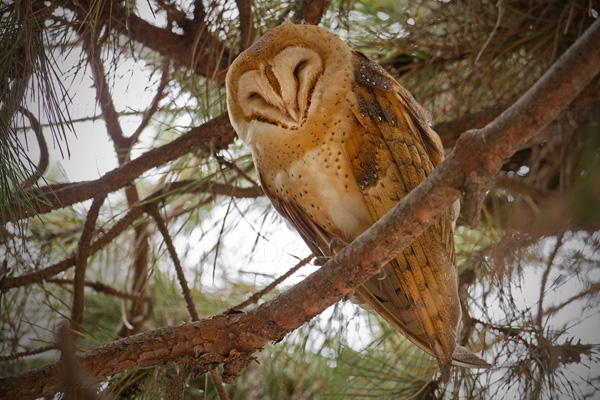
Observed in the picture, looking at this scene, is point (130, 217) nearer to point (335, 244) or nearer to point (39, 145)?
point (39, 145)

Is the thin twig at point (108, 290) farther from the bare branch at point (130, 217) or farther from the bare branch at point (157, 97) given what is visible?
the bare branch at point (157, 97)

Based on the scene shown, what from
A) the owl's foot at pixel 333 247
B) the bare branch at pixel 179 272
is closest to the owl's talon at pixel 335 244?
the owl's foot at pixel 333 247

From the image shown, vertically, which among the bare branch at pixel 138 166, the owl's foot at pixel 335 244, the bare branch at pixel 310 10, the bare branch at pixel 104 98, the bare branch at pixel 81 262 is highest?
the bare branch at pixel 310 10

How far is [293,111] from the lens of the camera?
1.11m

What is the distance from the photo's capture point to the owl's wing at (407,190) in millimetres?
1066

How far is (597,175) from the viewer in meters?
1.43

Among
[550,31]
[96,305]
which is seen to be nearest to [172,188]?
[96,305]

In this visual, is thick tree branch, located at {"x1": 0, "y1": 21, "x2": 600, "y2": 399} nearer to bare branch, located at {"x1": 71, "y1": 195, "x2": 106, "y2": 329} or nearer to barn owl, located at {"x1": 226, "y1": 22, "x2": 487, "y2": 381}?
barn owl, located at {"x1": 226, "y1": 22, "x2": 487, "y2": 381}

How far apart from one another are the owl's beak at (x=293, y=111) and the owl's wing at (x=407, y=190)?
0.11 m

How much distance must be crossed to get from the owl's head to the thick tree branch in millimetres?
350

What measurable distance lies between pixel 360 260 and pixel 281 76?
0.45 meters

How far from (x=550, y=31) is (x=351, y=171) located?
0.81 m

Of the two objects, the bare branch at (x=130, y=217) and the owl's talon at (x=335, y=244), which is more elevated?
the bare branch at (x=130, y=217)

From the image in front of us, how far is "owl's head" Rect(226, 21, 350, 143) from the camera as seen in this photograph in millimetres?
1124
